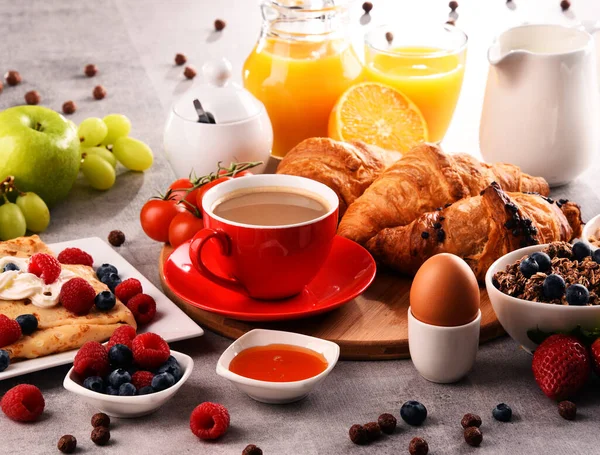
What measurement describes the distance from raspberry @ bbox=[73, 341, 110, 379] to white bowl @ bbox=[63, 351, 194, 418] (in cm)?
2

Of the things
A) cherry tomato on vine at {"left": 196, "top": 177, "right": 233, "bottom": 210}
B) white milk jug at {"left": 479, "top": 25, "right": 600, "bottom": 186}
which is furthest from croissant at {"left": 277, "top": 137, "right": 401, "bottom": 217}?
white milk jug at {"left": 479, "top": 25, "right": 600, "bottom": 186}

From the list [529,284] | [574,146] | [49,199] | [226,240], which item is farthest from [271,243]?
[574,146]

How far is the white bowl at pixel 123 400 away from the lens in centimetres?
171

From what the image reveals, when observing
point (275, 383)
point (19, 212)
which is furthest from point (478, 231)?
point (19, 212)

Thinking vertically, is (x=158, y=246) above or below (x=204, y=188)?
below

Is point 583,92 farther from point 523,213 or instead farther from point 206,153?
point 206,153

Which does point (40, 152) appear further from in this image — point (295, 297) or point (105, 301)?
point (295, 297)

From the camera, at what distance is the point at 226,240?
200cm

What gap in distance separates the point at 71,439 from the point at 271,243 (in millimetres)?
586

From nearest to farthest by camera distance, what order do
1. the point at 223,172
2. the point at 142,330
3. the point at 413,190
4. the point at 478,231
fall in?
the point at 142,330, the point at 478,231, the point at 413,190, the point at 223,172

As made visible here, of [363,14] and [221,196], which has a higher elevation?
[221,196]

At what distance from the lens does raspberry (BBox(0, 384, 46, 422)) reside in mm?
1753

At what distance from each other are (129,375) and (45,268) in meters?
0.40

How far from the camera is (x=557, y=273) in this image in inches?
75.4
